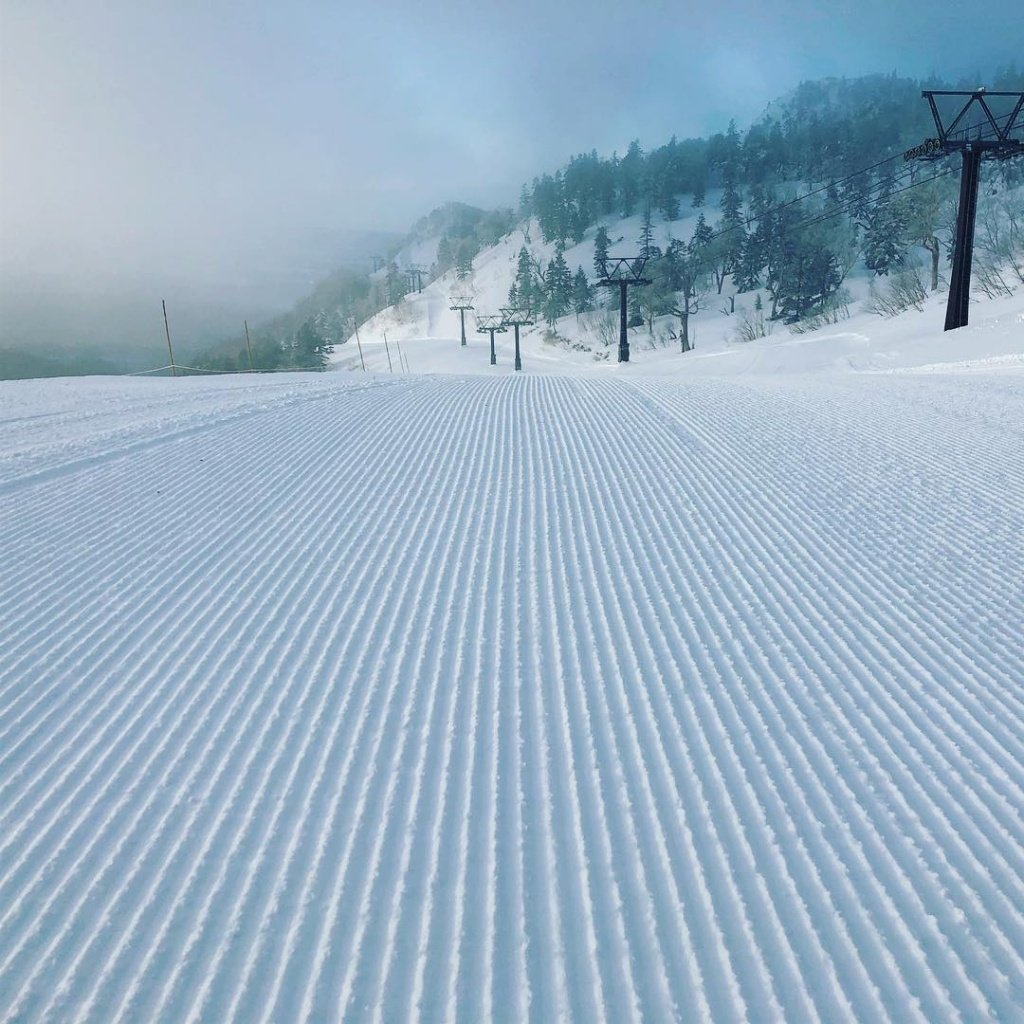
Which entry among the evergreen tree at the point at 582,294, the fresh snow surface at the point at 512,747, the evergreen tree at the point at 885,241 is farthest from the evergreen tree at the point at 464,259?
the fresh snow surface at the point at 512,747

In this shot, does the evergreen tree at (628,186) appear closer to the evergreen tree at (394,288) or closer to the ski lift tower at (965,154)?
the evergreen tree at (394,288)

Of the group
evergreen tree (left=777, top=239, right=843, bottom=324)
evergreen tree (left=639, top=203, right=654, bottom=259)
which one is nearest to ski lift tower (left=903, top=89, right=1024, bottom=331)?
evergreen tree (left=777, top=239, right=843, bottom=324)

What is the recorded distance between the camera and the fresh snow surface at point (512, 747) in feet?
7.28

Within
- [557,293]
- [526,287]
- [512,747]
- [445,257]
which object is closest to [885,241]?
[557,293]

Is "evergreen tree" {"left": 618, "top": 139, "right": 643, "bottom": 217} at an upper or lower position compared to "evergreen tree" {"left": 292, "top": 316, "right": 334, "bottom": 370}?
upper

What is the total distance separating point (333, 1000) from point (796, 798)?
1868mm

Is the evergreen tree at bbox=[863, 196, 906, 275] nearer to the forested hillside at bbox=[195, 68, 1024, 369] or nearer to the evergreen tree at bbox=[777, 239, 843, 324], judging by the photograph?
the forested hillside at bbox=[195, 68, 1024, 369]

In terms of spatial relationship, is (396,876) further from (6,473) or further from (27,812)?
(6,473)

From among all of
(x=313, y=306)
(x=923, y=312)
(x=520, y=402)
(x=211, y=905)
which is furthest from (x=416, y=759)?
(x=313, y=306)

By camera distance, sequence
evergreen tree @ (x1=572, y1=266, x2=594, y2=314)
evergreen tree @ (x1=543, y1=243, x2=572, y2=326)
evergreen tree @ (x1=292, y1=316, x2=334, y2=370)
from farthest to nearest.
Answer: evergreen tree @ (x1=543, y1=243, x2=572, y2=326), evergreen tree @ (x1=572, y1=266, x2=594, y2=314), evergreen tree @ (x1=292, y1=316, x2=334, y2=370)

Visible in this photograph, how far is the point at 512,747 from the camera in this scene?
3.19 meters

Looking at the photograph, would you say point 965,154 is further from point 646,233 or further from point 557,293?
point 646,233

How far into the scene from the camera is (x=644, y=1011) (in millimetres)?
2084

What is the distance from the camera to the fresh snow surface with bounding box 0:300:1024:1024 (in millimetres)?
2219
